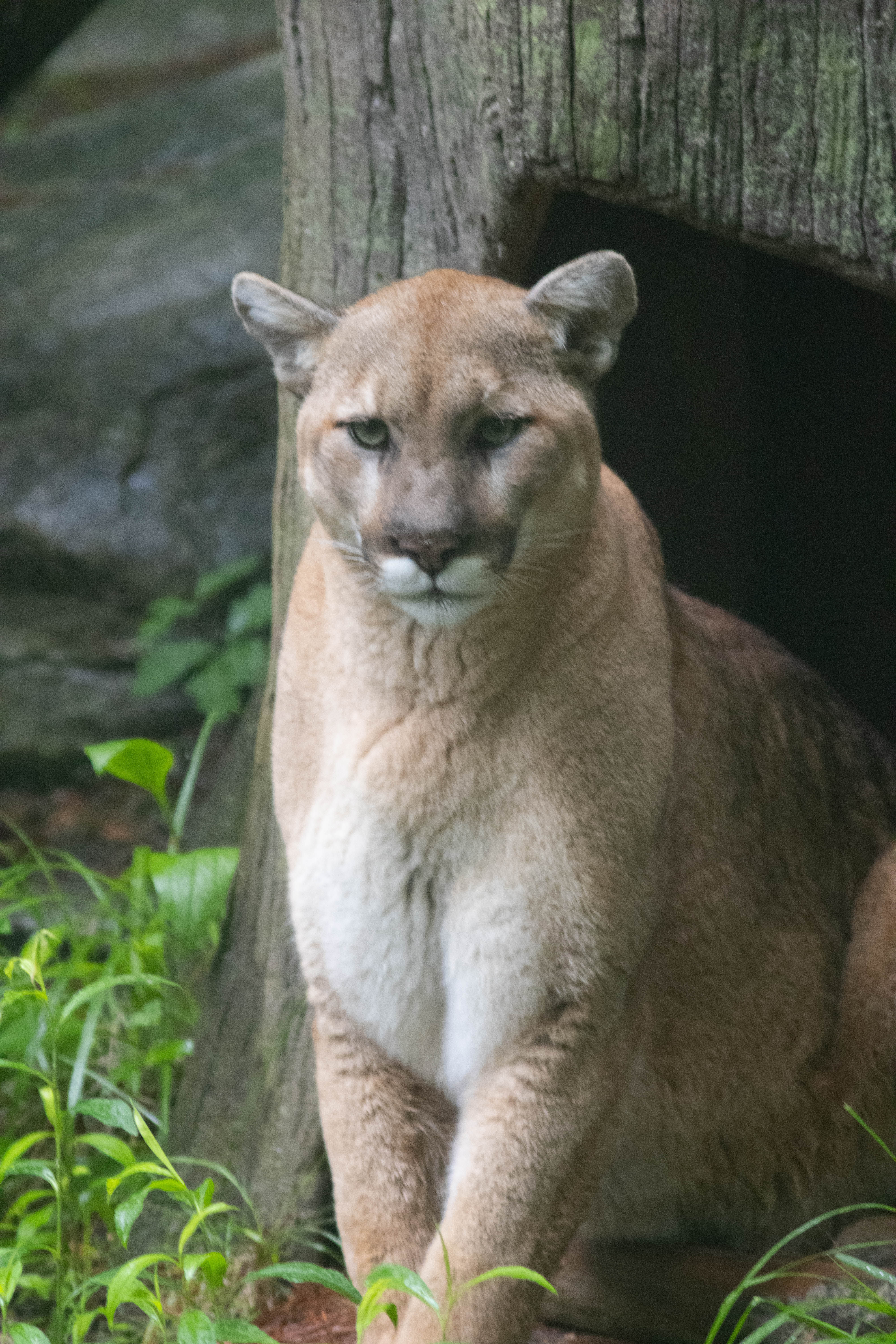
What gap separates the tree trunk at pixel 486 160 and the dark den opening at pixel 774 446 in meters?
1.28

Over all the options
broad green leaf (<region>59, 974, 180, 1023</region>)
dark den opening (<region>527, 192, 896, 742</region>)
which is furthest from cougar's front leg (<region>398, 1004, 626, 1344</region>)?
dark den opening (<region>527, 192, 896, 742</region>)

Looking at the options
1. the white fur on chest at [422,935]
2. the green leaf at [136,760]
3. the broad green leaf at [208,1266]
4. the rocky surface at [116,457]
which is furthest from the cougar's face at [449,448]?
the rocky surface at [116,457]

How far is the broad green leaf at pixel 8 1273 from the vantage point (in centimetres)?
252

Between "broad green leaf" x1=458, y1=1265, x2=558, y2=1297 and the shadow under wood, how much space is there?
703 mm

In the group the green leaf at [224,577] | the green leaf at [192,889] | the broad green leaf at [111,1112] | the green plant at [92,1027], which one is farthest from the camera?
the green leaf at [224,577]

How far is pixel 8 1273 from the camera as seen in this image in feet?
8.34

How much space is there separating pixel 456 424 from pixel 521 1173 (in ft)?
4.82

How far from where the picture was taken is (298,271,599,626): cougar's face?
2500mm

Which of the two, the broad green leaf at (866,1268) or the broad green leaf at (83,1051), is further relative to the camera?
the broad green leaf at (83,1051)

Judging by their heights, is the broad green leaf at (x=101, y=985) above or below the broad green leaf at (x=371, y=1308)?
above

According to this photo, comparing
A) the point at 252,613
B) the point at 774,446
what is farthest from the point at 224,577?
the point at 774,446

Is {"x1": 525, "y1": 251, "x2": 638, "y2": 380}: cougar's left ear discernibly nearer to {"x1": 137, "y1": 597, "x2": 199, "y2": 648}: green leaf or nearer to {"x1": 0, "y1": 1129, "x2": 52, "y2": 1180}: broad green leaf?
{"x1": 0, "y1": 1129, "x2": 52, "y2": 1180}: broad green leaf

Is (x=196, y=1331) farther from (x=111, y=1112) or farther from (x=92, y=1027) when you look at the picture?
(x=92, y=1027)

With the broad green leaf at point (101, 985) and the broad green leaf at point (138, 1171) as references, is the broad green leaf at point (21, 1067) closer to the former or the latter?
the broad green leaf at point (101, 985)
